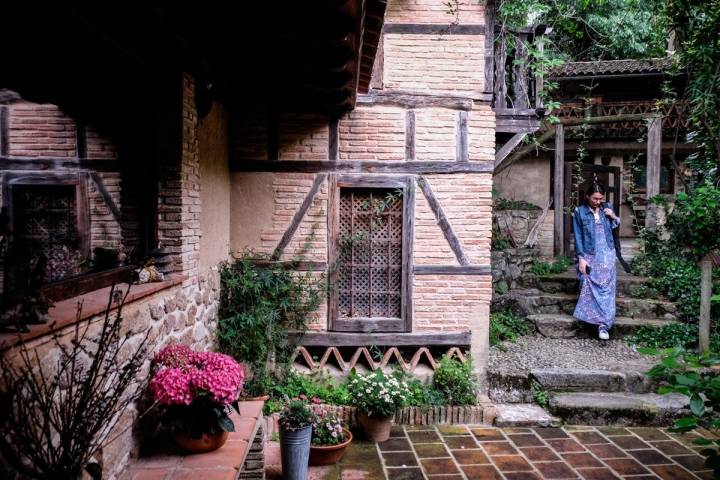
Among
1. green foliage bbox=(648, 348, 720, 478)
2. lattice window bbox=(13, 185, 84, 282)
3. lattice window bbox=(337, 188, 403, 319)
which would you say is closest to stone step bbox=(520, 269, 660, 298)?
lattice window bbox=(337, 188, 403, 319)

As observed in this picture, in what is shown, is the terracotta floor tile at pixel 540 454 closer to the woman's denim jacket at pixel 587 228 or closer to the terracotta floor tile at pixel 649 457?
the terracotta floor tile at pixel 649 457

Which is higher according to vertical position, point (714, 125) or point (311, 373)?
point (714, 125)

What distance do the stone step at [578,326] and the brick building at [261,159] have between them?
1.96 m

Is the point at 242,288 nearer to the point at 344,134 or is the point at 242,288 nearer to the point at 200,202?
the point at 200,202

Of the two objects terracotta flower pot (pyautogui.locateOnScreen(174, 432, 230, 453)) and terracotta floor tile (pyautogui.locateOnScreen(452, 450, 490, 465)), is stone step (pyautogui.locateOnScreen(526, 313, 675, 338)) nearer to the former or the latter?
terracotta floor tile (pyautogui.locateOnScreen(452, 450, 490, 465))

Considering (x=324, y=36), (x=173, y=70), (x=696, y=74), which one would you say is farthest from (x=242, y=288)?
(x=696, y=74)

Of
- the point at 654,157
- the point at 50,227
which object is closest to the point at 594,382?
the point at 50,227

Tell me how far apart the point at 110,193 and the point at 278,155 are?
8.02ft

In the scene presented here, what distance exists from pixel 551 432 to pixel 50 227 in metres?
4.86

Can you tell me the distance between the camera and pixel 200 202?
438 centimetres

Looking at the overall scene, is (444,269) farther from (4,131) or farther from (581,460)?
(4,131)

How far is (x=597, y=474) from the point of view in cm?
431

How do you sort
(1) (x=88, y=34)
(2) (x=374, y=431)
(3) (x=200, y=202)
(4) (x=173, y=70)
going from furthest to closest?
(2) (x=374, y=431)
(3) (x=200, y=202)
(4) (x=173, y=70)
(1) (x=88, y=34)

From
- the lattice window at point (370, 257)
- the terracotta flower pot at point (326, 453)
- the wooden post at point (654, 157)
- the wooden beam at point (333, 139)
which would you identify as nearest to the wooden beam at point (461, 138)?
the lattice window at point (370, 257)
